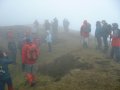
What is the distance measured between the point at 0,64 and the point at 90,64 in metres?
7.07

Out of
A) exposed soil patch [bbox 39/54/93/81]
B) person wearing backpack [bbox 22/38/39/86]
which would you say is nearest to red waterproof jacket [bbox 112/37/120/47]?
exposed soil patch [bbox 39/54/93/81]

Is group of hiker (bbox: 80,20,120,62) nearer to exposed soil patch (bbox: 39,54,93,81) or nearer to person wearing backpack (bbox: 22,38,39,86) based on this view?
exposed soil patch (bbox: 39,54,93,81)

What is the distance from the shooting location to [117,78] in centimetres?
Answer: 1589

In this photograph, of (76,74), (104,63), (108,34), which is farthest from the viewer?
(108,34)

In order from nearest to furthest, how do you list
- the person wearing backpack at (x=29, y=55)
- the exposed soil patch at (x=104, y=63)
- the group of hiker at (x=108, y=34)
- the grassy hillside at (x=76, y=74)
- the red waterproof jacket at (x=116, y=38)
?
the grassy hillside at (x=76, y=74), the person wearing backpack at (x=29, y=55), the exposed soil patch at (x=104, y=63), the red waterproof jacket at (x=116, y=38), the group of hiker at (x=108, y=34)

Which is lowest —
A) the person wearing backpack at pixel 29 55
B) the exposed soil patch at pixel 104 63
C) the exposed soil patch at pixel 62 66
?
the exposed soil patch at pixel 62 66

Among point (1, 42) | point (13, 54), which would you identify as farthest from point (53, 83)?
point (1, 42)

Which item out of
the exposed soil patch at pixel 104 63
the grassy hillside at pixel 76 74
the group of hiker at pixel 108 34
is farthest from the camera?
the group of hiker at pixel 108 34

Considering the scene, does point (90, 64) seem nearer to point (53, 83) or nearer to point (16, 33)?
point (53, 83)

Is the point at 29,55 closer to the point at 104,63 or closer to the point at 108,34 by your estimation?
the point at 104,63

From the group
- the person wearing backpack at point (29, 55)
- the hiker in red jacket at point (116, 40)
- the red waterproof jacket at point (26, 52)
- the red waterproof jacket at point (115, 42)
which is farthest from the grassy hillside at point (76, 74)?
the red waterproof jacket at point (26, 52)

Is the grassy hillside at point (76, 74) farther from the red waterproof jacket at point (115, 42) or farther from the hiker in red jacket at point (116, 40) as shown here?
the red waterproof jacket at point (115, 42)

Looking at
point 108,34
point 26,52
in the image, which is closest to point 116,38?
point 108,34

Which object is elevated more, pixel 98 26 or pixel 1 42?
pixel 98 26
